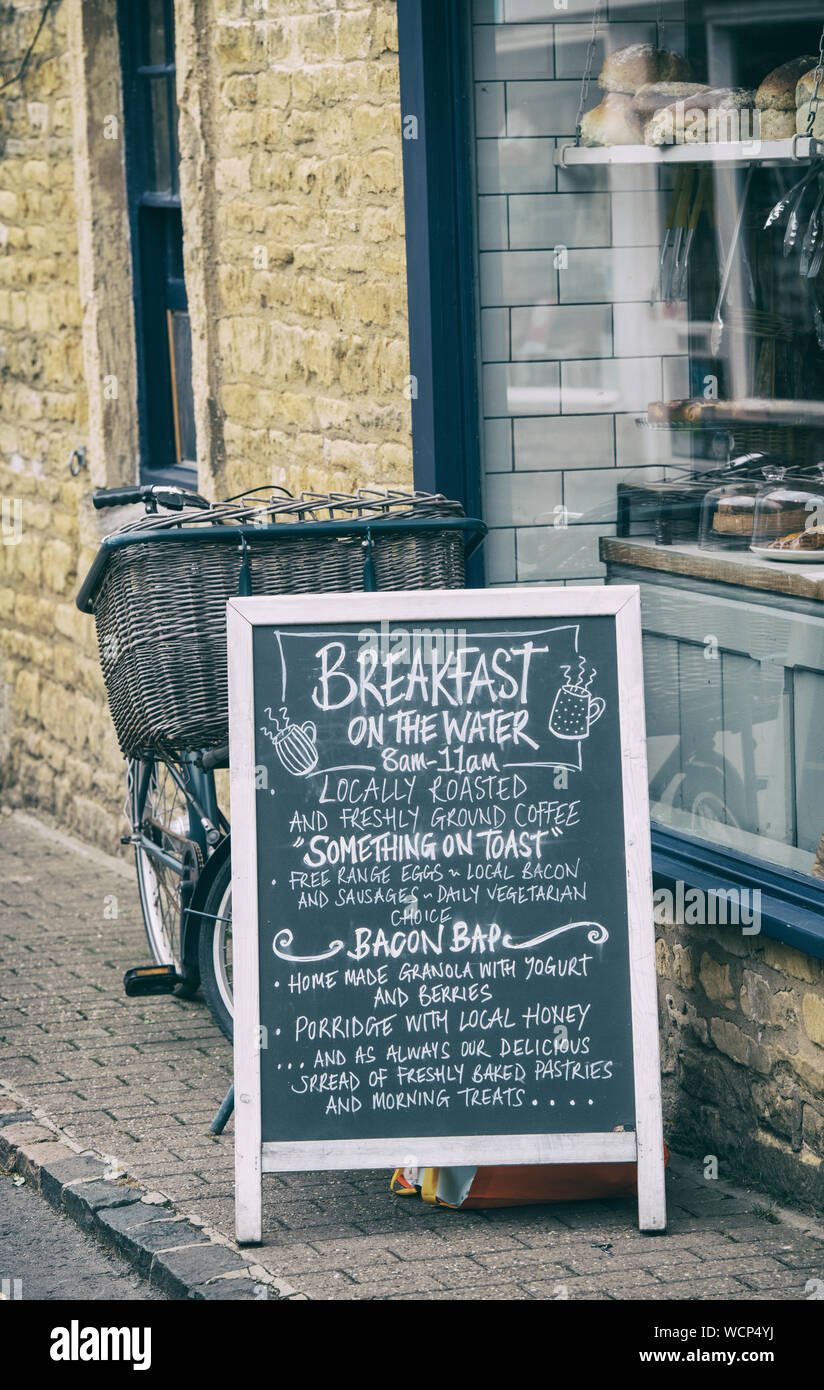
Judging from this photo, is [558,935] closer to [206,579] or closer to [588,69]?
[206,579]

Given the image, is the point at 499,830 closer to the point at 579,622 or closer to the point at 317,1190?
the point at 579,622

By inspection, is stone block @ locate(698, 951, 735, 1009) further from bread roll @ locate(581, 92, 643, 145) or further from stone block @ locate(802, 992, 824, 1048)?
bread roll @ locate(581, 92, 643, 145)

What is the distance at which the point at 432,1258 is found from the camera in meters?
4.08

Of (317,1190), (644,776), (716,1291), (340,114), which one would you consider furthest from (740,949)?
(340,114)

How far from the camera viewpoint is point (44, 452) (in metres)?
8.40

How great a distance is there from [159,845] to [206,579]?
1.54 m

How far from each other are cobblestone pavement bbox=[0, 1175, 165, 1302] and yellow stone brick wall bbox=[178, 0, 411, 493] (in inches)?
95.4

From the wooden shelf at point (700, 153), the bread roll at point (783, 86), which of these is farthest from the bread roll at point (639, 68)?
the bread roll at point (783, 86)

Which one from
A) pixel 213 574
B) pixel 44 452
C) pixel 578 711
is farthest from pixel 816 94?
pixel 44 452

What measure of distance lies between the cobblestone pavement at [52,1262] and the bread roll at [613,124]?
3.18 m

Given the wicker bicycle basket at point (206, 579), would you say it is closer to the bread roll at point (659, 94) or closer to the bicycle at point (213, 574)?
the bicycle at point (213, 574)

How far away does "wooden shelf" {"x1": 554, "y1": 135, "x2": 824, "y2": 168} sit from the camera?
185 inches

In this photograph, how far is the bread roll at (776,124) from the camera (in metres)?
4.71

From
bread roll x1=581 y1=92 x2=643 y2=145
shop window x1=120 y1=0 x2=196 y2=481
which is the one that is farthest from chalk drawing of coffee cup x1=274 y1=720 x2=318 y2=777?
shop window x1=120 y1=0 x2=196 y2=481
